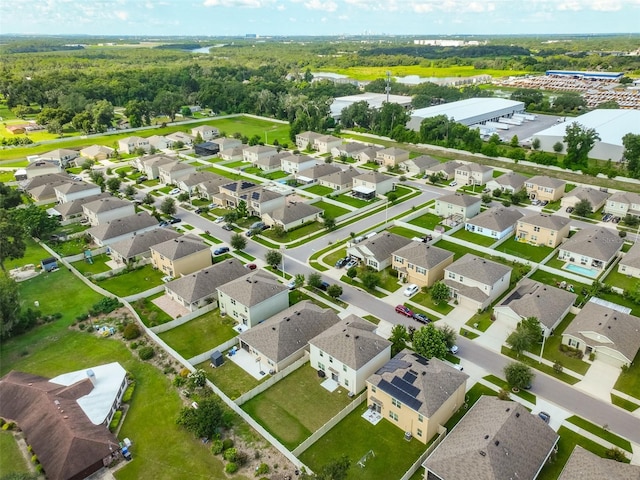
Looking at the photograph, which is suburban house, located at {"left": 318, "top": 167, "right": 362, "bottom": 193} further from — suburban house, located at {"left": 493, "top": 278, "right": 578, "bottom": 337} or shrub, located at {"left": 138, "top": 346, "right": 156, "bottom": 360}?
shrub, located at {"left": 138, "top": 346, "right": 156, "bottom": 360}

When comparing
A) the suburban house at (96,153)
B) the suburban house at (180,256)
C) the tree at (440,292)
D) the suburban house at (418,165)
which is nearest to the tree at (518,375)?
the tree at (440,292)

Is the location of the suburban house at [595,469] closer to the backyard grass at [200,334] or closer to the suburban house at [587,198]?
the backyard grass at [200,334]

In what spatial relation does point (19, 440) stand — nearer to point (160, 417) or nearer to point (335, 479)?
point (160, 417)

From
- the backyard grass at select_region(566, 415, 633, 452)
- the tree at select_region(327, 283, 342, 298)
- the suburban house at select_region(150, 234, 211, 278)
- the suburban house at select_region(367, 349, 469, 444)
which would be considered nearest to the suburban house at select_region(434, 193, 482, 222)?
the tree at select_region(327, 283, 342, 298)

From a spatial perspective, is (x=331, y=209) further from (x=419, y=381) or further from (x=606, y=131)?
(x=606, y=131)

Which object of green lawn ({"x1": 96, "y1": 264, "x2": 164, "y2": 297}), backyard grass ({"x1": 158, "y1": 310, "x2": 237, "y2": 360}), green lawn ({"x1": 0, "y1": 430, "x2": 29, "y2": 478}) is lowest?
green lawn ({"x1": 96, "y1": 264, "x2": 164, "y2": 297})

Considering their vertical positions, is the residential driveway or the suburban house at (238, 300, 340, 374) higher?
the suburban house at (238, 300, 340, 374)
